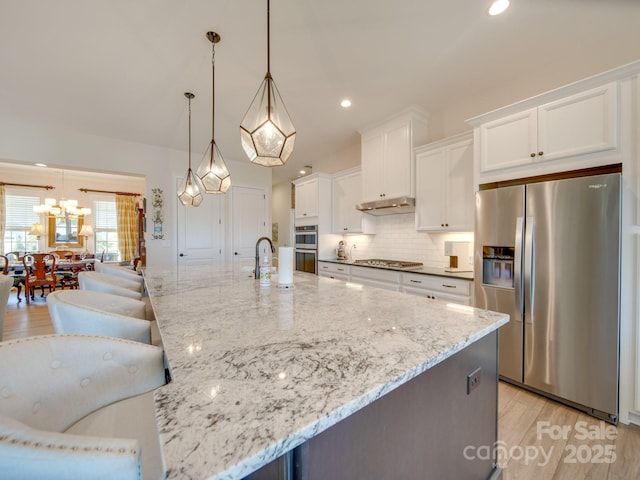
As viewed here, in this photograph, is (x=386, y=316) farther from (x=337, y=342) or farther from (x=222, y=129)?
(x=222, y=129)

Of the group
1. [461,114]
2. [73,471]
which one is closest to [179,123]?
[461,114]

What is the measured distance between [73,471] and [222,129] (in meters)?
4.18

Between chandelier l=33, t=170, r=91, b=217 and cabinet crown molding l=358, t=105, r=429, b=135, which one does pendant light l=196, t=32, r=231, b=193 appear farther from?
chandelier l=33, t=170, r=91, b=217

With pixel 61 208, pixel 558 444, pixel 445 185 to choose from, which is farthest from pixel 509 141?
pixel 61 208

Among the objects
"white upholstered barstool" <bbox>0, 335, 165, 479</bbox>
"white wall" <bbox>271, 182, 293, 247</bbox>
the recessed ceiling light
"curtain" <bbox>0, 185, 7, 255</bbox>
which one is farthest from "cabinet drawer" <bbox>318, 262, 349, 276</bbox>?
"curtain" <bbox>0, 185, 7, 255</bbox>

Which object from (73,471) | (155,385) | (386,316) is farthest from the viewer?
(386,316)

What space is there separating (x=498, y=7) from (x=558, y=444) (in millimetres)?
2854

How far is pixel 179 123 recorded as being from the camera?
3.68 meters

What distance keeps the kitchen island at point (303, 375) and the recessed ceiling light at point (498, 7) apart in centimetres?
207

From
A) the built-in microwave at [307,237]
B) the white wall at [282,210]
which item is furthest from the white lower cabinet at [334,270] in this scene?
the white wall at [282,210]

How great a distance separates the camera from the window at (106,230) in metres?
7.27

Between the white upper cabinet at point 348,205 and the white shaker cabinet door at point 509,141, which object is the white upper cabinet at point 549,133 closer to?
the white shaker cabinet door at point 509,141

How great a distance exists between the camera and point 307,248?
462 cm

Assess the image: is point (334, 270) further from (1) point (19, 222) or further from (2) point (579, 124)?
(1) point (19, 222)
